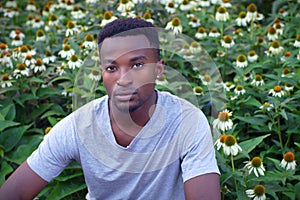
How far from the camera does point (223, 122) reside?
2779 millimetres

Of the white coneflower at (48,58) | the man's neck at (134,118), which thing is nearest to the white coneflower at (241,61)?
the white coneflower at (48,58)

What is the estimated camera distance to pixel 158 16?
14.4ft

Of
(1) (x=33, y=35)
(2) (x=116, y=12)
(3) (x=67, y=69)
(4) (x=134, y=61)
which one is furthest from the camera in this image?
(1) (x=33, y=35)

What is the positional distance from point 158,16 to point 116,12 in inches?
13.6

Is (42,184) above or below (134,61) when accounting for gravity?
below

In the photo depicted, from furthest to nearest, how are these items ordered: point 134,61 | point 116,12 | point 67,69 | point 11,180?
point 116,12, point 67,69, point 11,180, point 134,61

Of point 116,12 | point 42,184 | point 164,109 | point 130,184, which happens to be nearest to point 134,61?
point 164,109

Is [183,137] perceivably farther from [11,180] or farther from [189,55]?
[189,55]

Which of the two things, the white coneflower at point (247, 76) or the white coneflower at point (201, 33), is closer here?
the white coneflower at point (247, 76)

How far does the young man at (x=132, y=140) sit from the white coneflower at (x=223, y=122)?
0.56m

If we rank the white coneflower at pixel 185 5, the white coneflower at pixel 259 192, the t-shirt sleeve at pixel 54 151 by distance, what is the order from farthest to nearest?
the white coneflower at pixel 185 5 → the white coneflower at pixel 259 192 → the t-shirt sleeve at pixel 54 151

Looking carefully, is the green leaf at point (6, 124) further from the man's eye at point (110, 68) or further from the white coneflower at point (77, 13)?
the white coneflower at point (77, 13)

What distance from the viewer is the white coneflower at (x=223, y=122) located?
276 centimetres

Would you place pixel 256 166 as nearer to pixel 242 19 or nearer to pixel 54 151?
pixel 54 151
